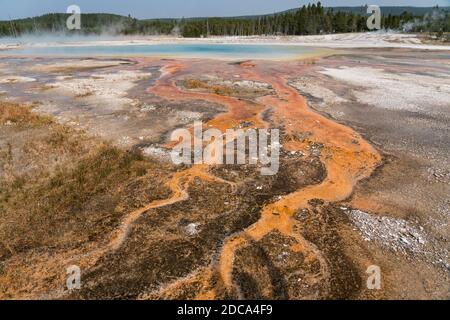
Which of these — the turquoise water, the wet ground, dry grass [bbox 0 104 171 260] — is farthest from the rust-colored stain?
the turquoise water

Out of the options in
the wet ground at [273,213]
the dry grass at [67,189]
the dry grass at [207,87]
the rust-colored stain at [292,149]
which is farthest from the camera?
the dry grass at [207,87]

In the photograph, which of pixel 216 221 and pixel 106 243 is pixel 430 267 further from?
pixel 106 243

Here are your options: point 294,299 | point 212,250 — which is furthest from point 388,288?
point 212,250

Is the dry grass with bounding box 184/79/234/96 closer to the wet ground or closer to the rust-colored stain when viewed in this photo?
the rust-colored stain

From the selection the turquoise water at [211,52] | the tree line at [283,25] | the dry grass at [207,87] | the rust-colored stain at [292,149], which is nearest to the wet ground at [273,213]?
the rust-colored stain at [292,149]

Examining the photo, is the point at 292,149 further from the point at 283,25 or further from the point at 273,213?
the point at 283,25

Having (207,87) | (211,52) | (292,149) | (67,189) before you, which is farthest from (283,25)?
(67,189)

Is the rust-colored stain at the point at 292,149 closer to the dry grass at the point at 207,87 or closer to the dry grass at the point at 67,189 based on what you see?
the dry grass at the point at 207,87
